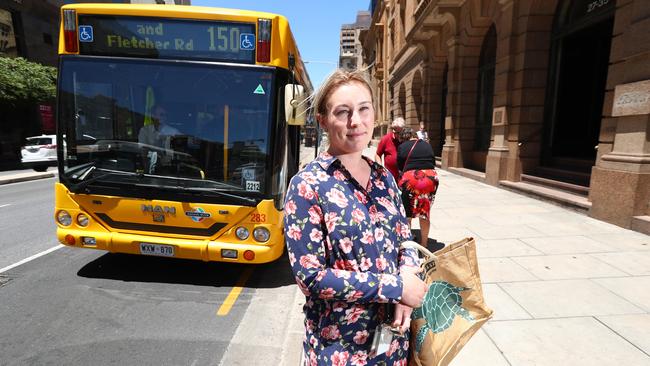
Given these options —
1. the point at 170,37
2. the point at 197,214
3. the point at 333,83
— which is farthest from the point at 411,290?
the point at 170,37

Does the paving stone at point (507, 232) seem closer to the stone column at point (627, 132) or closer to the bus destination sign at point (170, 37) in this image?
the stone column at point (627, 132)

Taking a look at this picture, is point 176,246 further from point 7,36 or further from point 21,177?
point 7,36

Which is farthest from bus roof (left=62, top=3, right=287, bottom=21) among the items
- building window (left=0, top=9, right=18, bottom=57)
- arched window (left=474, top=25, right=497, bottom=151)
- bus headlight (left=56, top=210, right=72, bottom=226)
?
building window (left=0, top=9, right=18, bottom=57)

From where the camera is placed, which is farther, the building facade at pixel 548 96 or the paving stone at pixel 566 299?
the building facade at pixel 548 96

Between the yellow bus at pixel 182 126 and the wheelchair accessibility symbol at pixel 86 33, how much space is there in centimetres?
1

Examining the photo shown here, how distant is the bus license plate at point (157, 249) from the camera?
4129 mm

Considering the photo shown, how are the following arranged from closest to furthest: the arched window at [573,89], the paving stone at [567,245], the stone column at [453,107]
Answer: the paving stone at [567,245] < the arched window at [573,89] < the stone column at [453,107]

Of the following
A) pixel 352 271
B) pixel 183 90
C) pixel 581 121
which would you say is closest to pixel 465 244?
pixel 352 271

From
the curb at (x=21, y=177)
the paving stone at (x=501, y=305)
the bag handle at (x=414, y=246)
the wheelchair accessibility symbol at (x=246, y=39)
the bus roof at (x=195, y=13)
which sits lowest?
the curb at (x=21, y=177)

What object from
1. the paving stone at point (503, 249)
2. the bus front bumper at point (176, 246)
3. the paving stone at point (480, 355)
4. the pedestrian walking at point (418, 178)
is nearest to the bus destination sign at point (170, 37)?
the bus front bumper at point (176, 246)

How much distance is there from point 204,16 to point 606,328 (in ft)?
16.5

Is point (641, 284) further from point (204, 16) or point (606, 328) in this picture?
point (204, 16)

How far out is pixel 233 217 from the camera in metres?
4.10

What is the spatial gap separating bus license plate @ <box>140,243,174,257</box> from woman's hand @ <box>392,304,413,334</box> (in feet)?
11.2
